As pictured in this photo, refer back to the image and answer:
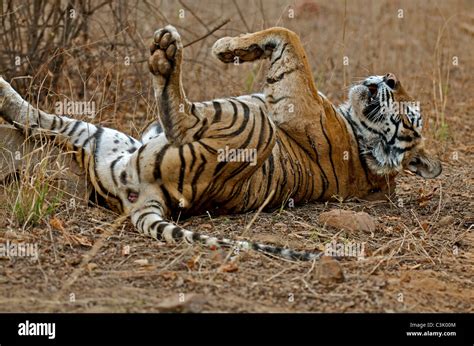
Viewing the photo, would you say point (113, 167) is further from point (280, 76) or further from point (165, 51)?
point (280, 76)

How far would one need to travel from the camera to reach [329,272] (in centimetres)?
439

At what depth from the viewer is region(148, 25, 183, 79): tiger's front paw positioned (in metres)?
A: 4.90

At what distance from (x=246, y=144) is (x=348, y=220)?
0.76 metres

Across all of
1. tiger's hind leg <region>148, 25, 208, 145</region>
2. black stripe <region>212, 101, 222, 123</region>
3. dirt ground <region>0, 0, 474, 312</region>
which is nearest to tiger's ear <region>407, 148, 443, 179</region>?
dirt ground <region>0, 0, 474, 312</region>

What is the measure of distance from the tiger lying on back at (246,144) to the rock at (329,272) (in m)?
0.20

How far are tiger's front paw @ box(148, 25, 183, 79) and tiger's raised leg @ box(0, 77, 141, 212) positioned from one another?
58cm

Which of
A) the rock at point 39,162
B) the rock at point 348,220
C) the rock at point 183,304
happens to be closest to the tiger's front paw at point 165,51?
the rock at point 39,162

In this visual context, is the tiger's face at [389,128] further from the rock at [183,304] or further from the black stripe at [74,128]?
the rock at [183,304]

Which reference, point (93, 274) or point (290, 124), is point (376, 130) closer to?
point (290, 124)

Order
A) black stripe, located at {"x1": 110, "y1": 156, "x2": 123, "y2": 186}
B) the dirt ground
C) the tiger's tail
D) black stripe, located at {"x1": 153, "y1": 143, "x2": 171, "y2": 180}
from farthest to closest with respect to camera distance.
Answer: black stripe, located at {"x1": 110, "y1": 156, "x2": 123, "y2": 186}
black stripe, located at {"x1": 153, "y1": 143, "x2": 171, "y2": 180}
the tiger's tail
the dirt ground

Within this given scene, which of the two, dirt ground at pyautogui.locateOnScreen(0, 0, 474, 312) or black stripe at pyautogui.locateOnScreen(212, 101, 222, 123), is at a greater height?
black stripe at pyautogui.locateOnScreen(212, 101, 222, 123)

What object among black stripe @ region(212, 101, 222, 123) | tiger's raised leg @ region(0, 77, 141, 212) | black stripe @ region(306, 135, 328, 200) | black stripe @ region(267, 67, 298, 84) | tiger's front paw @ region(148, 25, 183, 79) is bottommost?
black stripe @ region(306, 135, 328, 200)

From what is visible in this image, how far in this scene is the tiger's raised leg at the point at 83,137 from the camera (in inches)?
208

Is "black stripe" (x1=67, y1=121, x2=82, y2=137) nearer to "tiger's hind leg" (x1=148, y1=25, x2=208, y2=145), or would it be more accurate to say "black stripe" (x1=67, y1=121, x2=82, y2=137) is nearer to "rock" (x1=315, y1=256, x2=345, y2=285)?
"tiger's hind leg" (x1=148, y1=25, x2=208, y2=145)
